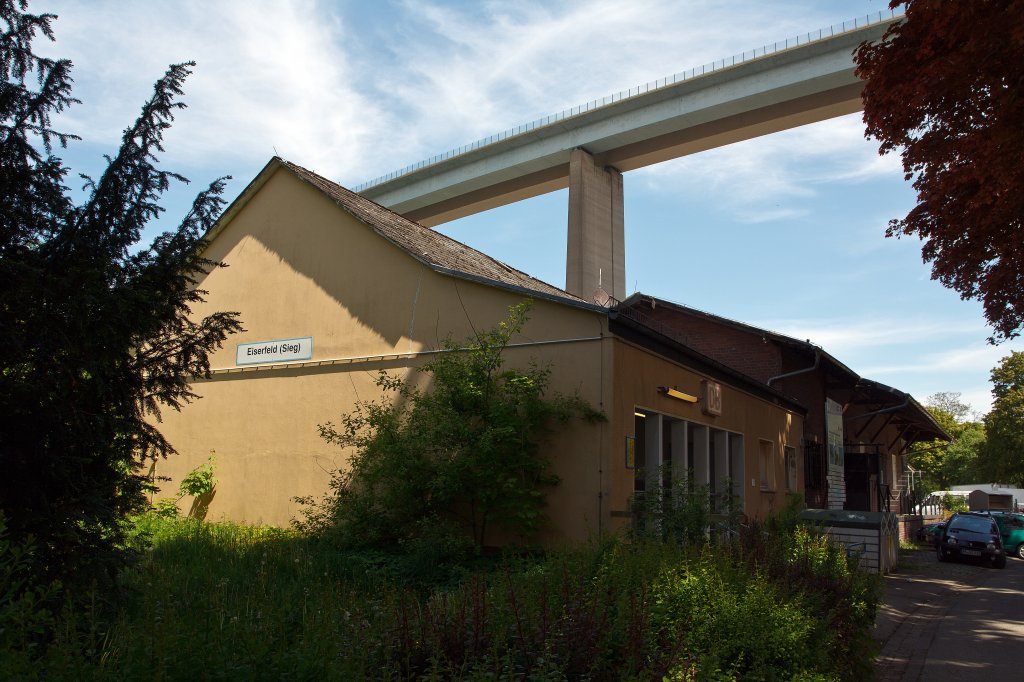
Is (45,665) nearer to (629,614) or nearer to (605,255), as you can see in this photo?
(629,614)

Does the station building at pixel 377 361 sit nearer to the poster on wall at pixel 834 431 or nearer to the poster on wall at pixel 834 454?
the poster on wall at pixel 834 454

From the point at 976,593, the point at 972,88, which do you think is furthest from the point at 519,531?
the point at 976,593

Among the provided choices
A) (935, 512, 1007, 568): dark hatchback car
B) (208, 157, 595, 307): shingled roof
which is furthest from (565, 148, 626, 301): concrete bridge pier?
(208, 157, 595, 307): shingled roof

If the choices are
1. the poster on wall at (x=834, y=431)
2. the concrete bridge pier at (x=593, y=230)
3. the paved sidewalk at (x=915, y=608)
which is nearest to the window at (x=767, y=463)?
the paved sidewalk at (x=915, y=608)

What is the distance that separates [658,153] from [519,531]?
31.8m

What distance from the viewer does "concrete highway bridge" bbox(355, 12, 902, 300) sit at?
3250cm

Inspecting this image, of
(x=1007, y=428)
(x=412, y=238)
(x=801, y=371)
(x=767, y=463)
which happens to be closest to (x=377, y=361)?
(x=412, y=238)

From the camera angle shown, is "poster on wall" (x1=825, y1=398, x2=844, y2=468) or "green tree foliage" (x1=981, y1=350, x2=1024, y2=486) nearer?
"poster on wall" (x1=825, y1=398, x2=844, y2=468)

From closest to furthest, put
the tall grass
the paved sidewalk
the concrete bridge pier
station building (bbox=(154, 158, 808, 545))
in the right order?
the tall grass
the paved sidewalk
station building (bbox=(154, 158, 808, 545))
the concrete bridge pier

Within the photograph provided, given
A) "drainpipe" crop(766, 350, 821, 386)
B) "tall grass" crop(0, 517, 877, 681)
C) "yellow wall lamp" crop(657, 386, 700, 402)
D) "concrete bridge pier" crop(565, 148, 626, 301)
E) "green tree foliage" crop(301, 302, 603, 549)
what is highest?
"concrete bridge pier" crop(565, 148, 626, 301)

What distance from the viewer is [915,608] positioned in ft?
47.3

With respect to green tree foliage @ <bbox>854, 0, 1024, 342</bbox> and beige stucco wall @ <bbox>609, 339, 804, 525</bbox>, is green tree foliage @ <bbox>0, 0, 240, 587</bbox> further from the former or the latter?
green tree foliage @ <bbox>854, 0, 1024, 342</bbox>

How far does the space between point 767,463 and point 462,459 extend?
11.4 meters

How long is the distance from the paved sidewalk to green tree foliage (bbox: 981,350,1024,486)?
2978 centimetres
